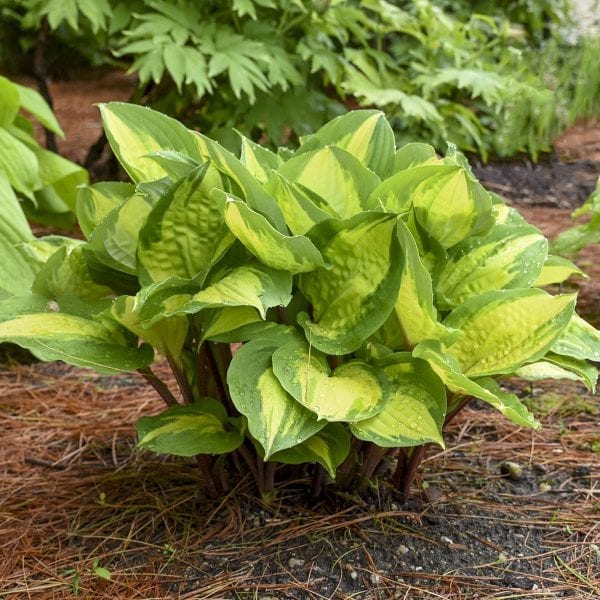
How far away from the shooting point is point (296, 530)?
1262mm

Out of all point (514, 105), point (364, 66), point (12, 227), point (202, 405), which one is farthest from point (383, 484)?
point (514, 105)

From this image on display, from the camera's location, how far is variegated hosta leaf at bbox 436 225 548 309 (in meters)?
1.20

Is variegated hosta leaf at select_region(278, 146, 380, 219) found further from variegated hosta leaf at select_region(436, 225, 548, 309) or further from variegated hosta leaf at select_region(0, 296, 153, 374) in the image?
variegated hosta leaf at select_region(0, 296, 153, 374)

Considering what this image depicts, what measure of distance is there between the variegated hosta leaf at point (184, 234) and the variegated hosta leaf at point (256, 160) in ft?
0.58

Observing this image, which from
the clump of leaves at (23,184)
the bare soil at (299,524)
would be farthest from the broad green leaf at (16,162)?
the bare soil at (299,524)

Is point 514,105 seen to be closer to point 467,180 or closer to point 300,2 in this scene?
point 300,2

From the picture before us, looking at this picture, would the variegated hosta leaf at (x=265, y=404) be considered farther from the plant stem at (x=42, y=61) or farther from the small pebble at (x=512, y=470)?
the plant stem at (x=42, y=61)

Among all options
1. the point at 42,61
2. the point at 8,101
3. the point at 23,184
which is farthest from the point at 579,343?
the point at 42,61

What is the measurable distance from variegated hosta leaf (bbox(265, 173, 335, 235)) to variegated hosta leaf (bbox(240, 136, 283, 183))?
0.34 feet

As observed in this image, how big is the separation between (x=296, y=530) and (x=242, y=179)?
2.02 ft

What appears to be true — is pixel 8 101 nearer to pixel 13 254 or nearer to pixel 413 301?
pixel 13 254

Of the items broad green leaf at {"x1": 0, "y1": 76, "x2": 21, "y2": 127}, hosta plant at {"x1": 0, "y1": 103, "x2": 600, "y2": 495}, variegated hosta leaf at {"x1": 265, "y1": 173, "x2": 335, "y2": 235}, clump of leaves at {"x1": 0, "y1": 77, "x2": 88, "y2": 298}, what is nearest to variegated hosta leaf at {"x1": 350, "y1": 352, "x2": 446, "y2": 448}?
hosta plant at {"x1": 0, "y1": 103, "x2": 600, "y2": 495}

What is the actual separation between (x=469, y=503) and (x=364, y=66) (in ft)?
8.01

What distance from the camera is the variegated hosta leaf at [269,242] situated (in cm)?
97
